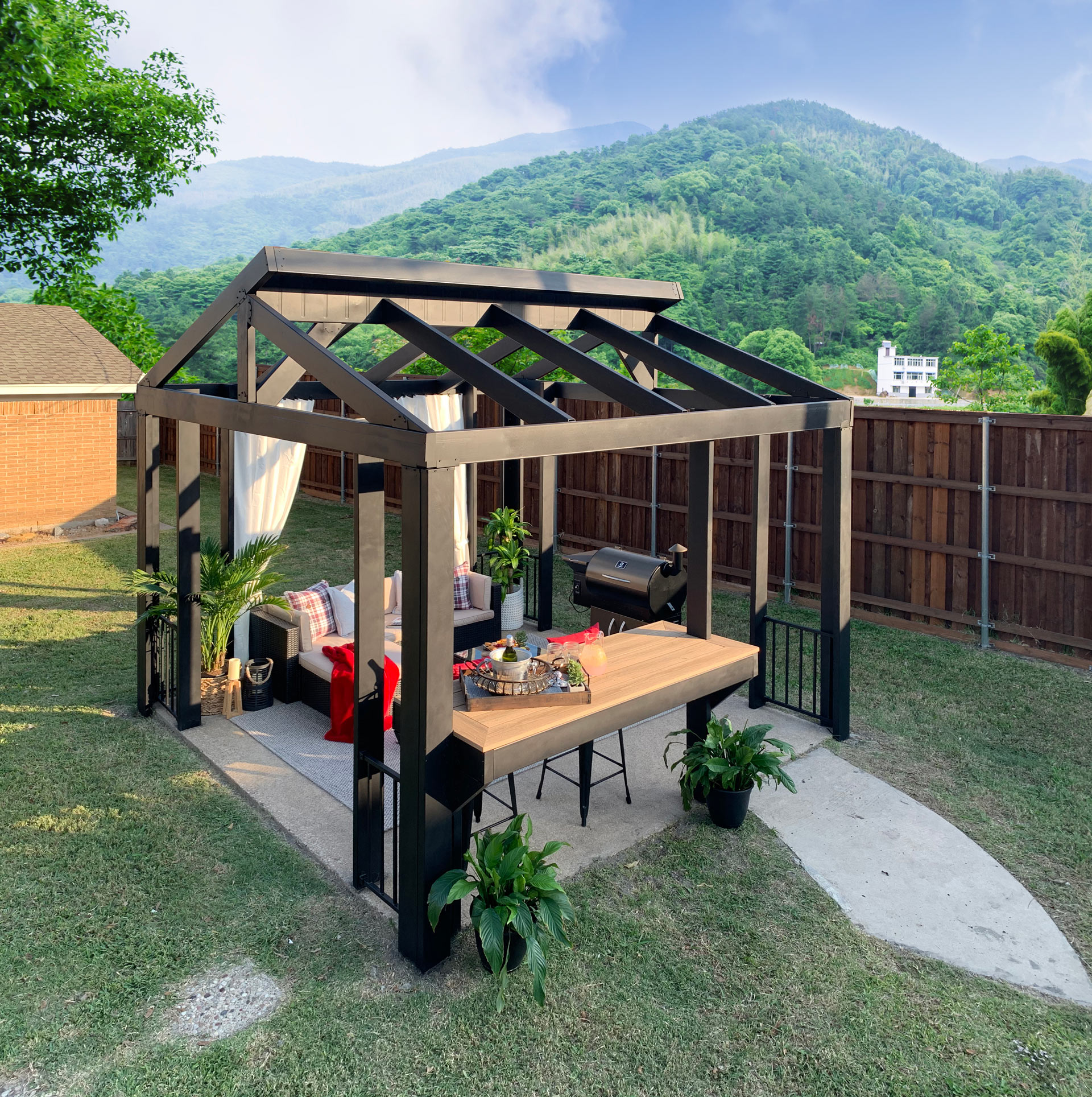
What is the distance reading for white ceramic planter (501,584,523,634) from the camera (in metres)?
11.0

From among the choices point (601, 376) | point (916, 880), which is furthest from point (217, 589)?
point (916, 880)

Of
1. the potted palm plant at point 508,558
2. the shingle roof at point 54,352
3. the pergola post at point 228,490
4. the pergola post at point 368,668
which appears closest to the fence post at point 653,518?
the potted palm plant at point 508,558

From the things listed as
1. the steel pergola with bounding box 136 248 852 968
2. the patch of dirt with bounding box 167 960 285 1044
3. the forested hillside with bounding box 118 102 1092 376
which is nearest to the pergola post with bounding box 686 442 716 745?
the steel pergola with bounding box 136 248 852 968

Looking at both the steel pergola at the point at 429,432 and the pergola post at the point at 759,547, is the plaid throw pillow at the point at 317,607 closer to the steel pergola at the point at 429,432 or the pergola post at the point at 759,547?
the steel pergola at the point at 429,432

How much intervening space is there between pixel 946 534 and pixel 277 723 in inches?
283

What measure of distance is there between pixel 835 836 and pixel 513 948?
101 inches

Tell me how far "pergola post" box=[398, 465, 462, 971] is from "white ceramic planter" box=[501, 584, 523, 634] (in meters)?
5.88

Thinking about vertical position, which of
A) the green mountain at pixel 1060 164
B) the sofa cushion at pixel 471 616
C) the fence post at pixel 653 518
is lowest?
the sofa cushion at pixel 471 616

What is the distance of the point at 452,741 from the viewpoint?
503 centimetres

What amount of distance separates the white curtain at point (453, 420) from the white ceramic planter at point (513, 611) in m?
0.65

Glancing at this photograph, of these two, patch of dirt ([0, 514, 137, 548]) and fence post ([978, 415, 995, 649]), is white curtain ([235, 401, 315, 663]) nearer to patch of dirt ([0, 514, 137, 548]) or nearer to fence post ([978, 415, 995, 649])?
fence post ([978, 415, 995, 649])

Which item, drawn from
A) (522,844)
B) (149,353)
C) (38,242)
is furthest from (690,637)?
(38,242)

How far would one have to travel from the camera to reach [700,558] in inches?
276

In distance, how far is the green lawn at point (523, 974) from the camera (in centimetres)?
429
